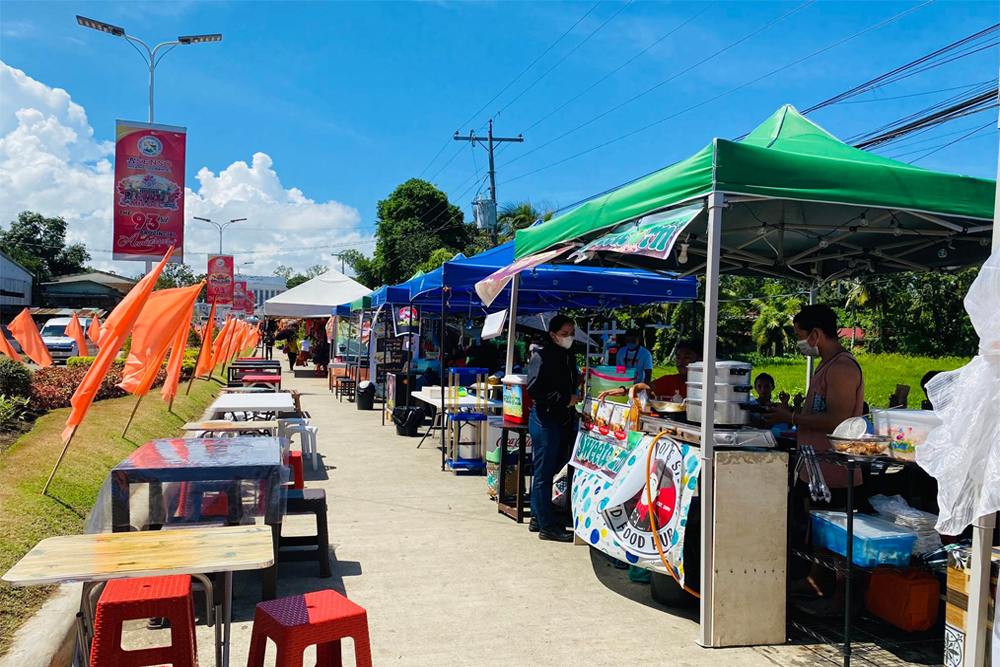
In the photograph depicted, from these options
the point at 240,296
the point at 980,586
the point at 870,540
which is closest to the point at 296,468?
the point at 870,540

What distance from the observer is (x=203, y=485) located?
16.2 ft

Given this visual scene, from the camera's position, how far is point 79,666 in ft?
12.1

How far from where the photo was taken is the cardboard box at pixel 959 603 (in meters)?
3.48

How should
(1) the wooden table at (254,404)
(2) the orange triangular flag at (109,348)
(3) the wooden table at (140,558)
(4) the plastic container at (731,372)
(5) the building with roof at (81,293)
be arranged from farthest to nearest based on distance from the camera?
(5) the building with roof at (81,293) < (1) the wooden table at (254,404) < (2) the orange triangular flag at (109,348) < (4) the plastic container at (731,372) < (3) the wooden table at (140,558)

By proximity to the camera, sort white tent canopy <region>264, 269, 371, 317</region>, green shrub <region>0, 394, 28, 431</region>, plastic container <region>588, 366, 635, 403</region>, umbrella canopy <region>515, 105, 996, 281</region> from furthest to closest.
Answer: white tent canopy <region>264, 269, 371, 317</region> → green shrub <region>0, 394, 28, 431</region> → plastic container <region>588, 366, 635, 403</region> → umbrella canopy <region>515, 105, 996, 281</region>

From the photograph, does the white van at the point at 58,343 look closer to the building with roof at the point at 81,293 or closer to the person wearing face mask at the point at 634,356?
the person wearing face mask at the point at 634,356

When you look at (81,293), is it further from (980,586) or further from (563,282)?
(980,586)

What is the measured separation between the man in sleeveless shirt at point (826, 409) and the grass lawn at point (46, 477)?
4977 mm

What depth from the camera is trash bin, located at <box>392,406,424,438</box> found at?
13.2 meters

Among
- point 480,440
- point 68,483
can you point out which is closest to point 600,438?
point 480,440

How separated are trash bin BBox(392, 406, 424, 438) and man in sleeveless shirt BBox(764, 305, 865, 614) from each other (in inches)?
334

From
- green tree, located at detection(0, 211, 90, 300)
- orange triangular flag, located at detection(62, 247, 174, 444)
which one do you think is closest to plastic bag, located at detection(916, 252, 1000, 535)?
orange triangular flag, located at detection(62, 247, 174, 444)

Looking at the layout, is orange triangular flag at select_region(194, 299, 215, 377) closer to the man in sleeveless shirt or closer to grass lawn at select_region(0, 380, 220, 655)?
grass lawn at select_region(0, 380, 220, 655)

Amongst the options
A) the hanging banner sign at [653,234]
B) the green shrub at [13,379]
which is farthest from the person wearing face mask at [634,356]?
the green shrub at [13,379]
